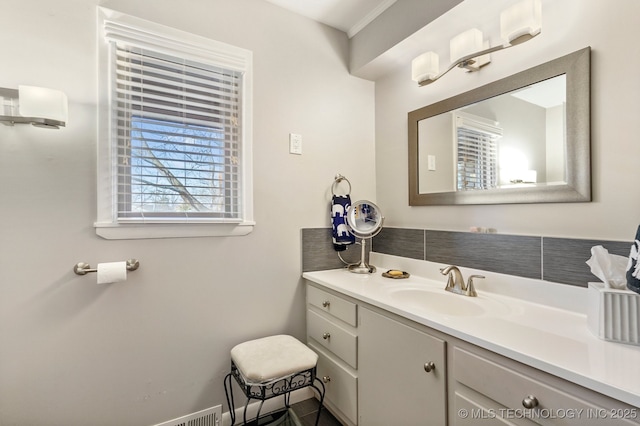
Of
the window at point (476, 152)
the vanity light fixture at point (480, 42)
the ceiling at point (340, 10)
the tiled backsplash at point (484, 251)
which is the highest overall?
the ceiling at point (340, 10)

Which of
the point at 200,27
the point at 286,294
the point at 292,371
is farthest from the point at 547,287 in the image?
the point at 200,27

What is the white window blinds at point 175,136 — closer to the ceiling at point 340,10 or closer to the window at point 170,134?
the window at point 170,134

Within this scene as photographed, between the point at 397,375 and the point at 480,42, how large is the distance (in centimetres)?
150

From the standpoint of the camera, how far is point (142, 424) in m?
1.41

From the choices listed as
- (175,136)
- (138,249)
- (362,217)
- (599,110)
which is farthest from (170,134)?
(599,110)

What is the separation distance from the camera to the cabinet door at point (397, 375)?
1.03 meters

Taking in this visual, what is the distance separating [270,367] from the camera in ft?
4.27

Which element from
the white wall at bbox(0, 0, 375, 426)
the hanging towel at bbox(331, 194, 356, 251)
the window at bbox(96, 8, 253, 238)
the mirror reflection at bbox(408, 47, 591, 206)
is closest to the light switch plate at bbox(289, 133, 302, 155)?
the white wall at bbox(0, 0, 375, 426)

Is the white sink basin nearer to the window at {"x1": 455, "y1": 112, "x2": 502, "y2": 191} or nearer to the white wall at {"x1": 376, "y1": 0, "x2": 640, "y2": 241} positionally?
the white wall at {"x1": 376, "y1": 0, "x2": 640, "y2": 241}

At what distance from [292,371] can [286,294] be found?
520 millimetres

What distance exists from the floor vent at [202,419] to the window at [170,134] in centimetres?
92

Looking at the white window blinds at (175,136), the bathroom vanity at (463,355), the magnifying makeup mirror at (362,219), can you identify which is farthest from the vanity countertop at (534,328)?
Result: the white window blinds at (175,136)

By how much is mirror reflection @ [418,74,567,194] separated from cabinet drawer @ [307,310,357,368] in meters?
0.94

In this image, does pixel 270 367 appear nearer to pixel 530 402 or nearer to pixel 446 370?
pixel 446 370
